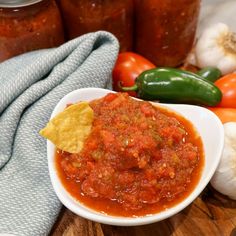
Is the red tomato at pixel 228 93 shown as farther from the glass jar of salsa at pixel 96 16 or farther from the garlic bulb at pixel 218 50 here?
the glass jar of salsa at pixel 96 16

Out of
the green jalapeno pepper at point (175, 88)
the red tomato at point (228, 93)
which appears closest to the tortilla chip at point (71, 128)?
the green jalapeno pepper at point (175, 88)

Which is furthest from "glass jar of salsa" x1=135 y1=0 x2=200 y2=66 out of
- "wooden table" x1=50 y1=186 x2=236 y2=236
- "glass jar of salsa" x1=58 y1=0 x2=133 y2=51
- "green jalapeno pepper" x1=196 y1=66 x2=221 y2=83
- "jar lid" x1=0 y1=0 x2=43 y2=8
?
"wooden table" x1=50 y1=186 x2=236 y2=236

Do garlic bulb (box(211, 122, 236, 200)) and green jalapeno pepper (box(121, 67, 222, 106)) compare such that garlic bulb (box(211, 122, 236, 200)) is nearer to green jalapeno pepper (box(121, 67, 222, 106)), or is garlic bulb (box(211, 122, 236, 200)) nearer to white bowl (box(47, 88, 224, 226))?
white bowl (box(47, 88, 224, 226))

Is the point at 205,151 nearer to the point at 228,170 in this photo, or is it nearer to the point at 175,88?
the point at 228,170

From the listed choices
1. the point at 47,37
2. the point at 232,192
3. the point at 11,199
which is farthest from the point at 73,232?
the point at 47,37

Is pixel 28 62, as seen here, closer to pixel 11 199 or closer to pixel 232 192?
pixel 11 199
